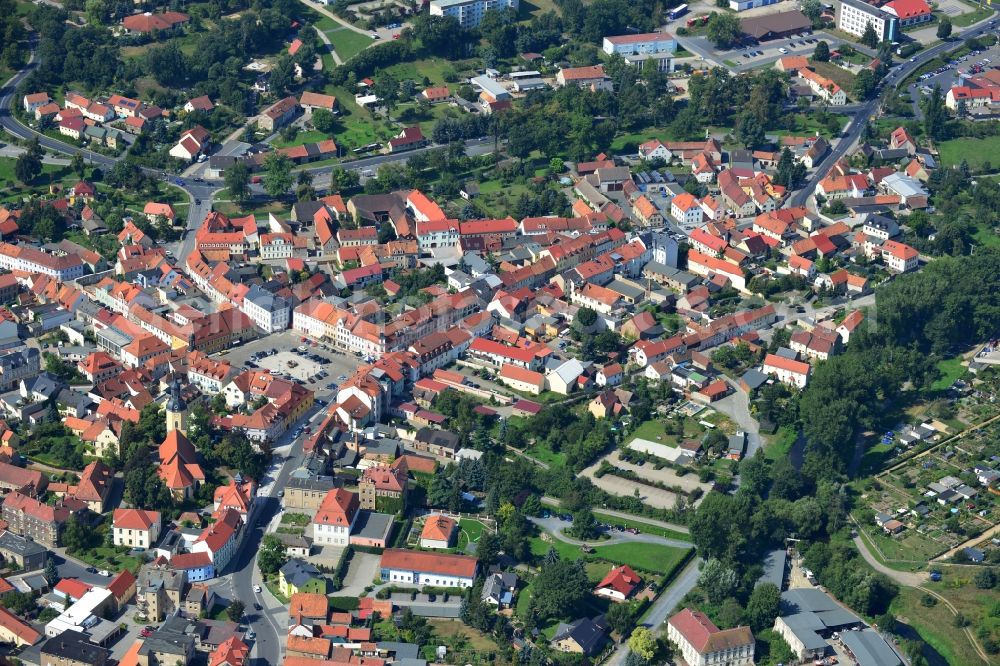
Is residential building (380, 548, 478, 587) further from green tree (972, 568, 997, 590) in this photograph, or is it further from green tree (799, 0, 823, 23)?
green tree (799, 0, 823, 23)

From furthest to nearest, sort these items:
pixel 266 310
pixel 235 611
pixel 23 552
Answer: pixel 266 310, pixel 23 552, pixel 235 611

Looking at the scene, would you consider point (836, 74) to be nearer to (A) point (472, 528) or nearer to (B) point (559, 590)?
(A) point (472, 528)

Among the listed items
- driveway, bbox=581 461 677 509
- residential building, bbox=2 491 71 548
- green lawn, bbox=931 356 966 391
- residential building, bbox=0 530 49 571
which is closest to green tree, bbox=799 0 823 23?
green lawn, bbox=931 356 966 391

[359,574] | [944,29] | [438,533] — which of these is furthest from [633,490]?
[944,29]

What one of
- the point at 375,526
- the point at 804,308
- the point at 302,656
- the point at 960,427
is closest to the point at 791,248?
the point at 804,308

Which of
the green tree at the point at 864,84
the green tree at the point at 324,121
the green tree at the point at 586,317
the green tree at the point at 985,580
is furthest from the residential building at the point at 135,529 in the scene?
the green tree at the point at 864,84

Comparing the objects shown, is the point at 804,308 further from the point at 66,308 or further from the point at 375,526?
the point at 66,308
